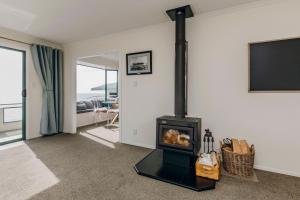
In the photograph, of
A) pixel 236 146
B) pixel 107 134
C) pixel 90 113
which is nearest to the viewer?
pixel 236 146

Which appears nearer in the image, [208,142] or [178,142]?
[178,142]

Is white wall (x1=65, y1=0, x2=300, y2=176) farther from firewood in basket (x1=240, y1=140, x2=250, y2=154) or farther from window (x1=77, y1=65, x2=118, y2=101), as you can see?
window (x1=77, y1=65, x2=118, y2=101)

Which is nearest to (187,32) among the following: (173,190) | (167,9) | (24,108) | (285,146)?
(167,9)

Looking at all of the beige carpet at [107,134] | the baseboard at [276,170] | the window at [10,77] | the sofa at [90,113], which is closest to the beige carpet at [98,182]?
the baseboard at [276,170]

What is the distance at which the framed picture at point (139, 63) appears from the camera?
3131 millimetres

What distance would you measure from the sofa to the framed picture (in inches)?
99.2

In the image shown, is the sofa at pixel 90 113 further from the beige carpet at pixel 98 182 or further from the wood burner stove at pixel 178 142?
the wood burner stove at pixel 178 142

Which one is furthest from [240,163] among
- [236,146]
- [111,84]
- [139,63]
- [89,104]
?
[111,84]

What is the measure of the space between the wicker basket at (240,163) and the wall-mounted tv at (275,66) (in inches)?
34.8

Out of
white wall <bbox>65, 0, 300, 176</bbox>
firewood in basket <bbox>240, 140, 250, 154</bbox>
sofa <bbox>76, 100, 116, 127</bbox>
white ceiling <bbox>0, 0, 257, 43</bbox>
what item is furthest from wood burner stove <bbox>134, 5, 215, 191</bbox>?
sofa <bbox>76, 100, 116, 127</bbox>

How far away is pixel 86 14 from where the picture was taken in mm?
2676

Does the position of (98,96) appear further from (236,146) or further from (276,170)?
(276,170)

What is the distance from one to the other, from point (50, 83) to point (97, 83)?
276 cm

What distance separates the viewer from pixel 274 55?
Answer: 86.6 inches
